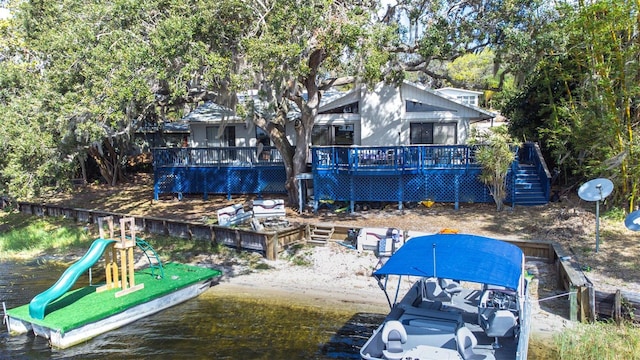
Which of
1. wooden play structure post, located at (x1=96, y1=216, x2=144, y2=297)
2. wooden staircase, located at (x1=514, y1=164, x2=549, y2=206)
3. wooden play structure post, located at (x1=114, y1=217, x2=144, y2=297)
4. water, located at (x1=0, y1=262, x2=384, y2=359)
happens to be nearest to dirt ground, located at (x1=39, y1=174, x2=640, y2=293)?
wooden staircase, located at (x1=514, y1=164, x2=549, y2=206)

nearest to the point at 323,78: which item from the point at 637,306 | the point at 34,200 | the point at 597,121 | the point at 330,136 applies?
the point at 330,136

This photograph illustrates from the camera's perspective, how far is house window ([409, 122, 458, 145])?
76.2ft

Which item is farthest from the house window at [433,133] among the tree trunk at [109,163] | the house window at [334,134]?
the tree trunk at [109,163]

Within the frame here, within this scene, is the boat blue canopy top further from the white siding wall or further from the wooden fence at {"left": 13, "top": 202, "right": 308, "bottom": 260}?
the white siding wall

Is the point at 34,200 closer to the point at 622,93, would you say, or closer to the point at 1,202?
the point at 1,202

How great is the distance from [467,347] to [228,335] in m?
5.71

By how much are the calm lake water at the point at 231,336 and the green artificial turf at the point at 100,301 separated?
502mm

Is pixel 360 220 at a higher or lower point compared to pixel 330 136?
lower

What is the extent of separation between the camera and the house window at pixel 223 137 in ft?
86.4

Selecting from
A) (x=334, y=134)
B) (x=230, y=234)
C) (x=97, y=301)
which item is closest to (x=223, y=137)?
(x=334, y=134)

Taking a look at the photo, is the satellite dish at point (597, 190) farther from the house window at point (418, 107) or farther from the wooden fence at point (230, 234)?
the house window at point (418, 107)

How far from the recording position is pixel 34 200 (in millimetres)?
28141

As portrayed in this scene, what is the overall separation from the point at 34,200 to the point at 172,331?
21.2 meters

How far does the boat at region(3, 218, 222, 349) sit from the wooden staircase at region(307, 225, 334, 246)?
13.0 feet
